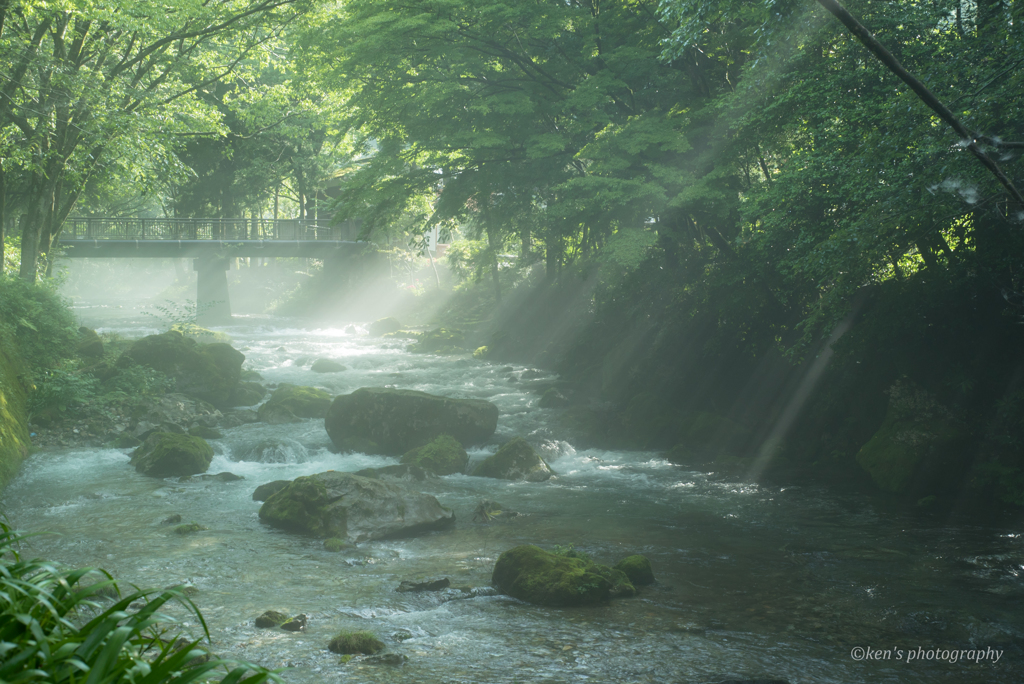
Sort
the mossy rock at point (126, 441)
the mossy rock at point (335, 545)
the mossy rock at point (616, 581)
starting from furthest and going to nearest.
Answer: the mossy rock at point (126, 441) → the mossy rock at point (335, 545) → the mossy rock at point (616, 581)

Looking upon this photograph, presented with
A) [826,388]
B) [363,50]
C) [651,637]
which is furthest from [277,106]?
[651,637]

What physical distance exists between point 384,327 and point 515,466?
2509cm

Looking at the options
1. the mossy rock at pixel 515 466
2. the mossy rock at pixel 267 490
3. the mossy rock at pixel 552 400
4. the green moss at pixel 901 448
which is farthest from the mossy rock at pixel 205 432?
the green moss at pixel 901 448

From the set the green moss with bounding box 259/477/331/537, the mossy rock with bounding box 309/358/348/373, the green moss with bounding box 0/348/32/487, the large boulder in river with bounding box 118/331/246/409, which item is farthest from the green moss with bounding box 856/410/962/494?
the mossy rock with bounding box 309/358/348/373

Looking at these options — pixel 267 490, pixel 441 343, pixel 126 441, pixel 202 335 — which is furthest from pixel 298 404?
pixel 441 343

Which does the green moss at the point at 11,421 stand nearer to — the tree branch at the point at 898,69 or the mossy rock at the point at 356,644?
the mossy rock at the point at 356,644

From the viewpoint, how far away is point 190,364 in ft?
60.2

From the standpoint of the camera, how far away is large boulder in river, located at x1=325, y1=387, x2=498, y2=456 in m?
14.4

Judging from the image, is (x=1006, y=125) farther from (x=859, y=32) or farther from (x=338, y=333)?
(x=338, y=333)

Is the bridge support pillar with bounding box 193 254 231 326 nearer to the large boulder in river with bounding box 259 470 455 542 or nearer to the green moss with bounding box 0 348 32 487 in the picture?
the green moss with bounding box 0 348 32 487

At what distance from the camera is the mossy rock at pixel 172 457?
12.0m

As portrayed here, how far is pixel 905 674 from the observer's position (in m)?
5.76

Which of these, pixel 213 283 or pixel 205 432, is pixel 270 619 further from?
pixel 213 283

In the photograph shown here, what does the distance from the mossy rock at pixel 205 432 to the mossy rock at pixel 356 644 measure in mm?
9584
